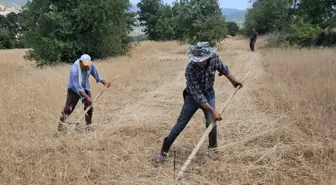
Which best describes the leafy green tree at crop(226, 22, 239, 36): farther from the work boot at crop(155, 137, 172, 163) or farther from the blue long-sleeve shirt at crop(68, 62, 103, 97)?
the work boot at crop(155, 137, 172, 163)

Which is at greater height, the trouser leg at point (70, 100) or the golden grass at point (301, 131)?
the trouser leg at point (70, 100)

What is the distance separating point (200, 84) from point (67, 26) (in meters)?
14.8

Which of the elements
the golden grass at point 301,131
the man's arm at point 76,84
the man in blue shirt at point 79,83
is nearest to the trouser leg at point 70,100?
the man in blue shirt at point 79,83

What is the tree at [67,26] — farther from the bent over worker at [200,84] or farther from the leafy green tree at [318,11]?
the bent over worker at [200,84]

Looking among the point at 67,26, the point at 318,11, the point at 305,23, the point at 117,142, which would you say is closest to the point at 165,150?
the point at 117,142

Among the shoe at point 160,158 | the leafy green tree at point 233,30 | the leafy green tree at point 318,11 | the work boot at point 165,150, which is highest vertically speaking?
the leafy green tree at point 318,11

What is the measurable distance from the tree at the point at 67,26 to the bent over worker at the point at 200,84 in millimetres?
14168

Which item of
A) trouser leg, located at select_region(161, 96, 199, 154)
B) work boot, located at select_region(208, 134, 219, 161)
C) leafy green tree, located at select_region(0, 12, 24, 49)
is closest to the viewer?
trouser leg, located at select_region(161, 96, 199, 154)

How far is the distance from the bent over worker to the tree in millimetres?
14168

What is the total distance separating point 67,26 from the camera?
18094 millimetres

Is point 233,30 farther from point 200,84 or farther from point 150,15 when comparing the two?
point 200,84

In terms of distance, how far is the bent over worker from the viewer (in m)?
4.39

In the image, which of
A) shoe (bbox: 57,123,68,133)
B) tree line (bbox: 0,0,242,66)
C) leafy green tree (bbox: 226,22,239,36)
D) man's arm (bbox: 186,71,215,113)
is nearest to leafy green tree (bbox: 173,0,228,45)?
tree line (bbox: 0,0,242,66)

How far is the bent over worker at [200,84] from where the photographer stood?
4395mm
